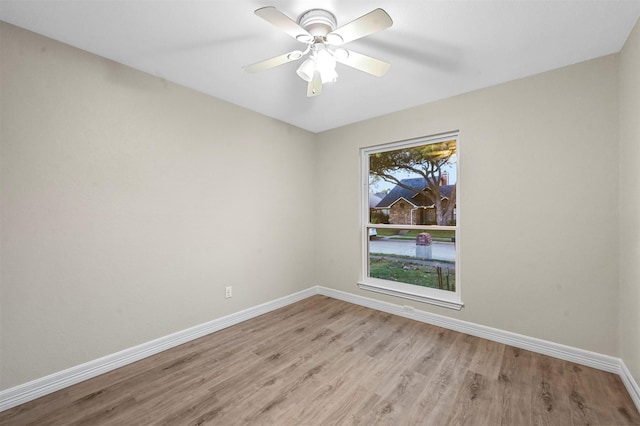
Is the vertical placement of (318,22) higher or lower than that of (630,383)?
higher

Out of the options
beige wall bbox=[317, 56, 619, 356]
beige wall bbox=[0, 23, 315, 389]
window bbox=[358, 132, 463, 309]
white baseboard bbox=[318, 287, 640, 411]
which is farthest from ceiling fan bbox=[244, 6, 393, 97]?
white baseboard bbox=[318, 287, 640, 411]

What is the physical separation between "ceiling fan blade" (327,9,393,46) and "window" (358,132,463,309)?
1.87 metres

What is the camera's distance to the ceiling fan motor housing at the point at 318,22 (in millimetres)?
1637

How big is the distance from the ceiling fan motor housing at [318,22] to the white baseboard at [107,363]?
278cm

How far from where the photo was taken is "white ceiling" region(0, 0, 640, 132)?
5.34ft

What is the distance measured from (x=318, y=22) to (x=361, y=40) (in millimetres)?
448

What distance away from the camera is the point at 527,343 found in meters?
2.44

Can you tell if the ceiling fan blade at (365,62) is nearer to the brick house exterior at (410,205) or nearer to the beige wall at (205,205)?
the beige wall at (205,205)

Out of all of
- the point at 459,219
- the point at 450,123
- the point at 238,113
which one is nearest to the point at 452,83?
the point at 450,123

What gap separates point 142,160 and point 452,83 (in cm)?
293

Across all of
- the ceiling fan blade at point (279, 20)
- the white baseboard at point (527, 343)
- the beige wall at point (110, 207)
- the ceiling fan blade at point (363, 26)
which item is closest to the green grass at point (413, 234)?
the white baseboard at point (527, 343)

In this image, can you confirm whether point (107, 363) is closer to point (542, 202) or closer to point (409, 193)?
point (409, 193)

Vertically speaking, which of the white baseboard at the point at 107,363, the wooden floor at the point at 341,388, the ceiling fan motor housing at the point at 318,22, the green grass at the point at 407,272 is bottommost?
the wooden floor at the point at 341,388

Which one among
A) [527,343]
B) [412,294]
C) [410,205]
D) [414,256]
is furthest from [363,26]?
[527,343]
